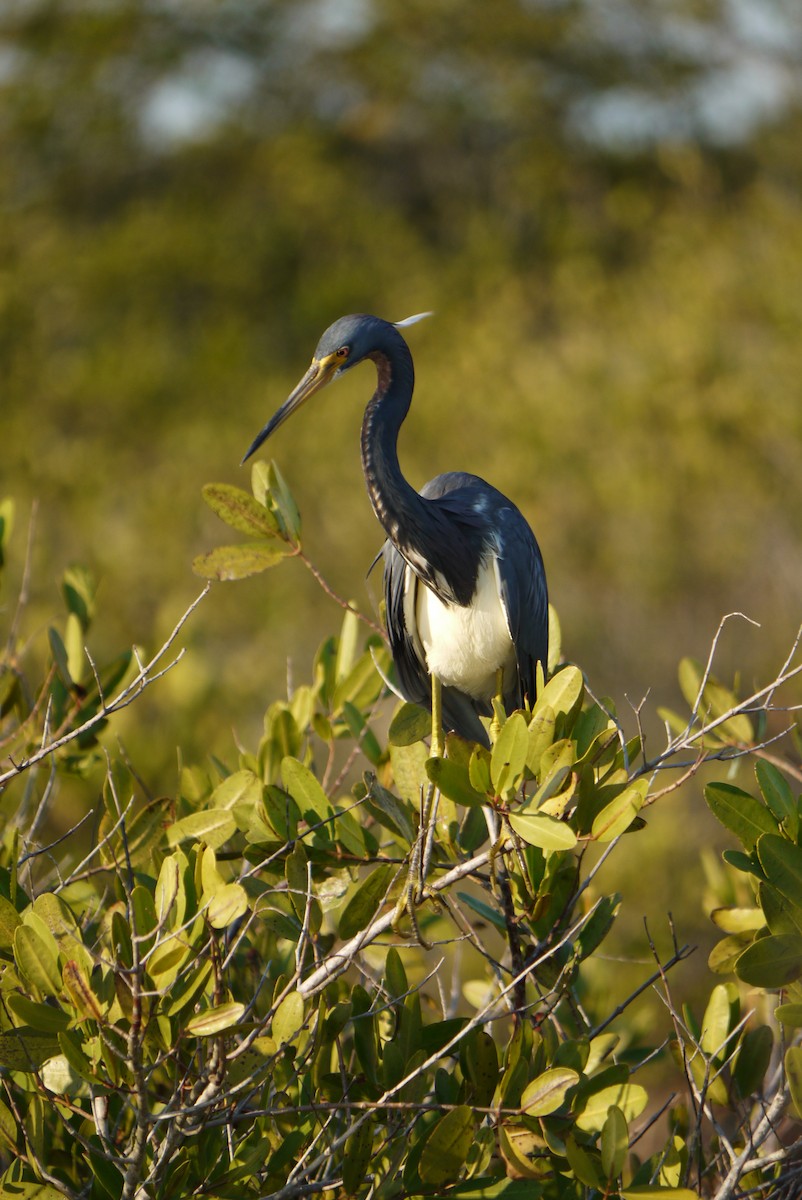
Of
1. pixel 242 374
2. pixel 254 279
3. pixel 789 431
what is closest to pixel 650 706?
pixel 789 431

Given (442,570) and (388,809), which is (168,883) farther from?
(442,570)

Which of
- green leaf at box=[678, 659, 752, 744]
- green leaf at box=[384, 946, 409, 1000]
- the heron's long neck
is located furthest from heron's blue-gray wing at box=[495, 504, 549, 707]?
green leaf at box=[384, 946, 409, 1000]

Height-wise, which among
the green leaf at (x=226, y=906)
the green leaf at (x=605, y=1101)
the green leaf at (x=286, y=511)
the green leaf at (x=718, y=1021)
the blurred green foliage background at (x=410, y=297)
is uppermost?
the green leaf at (x=286, y=511)

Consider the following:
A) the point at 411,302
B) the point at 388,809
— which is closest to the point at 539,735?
the point at 388,809

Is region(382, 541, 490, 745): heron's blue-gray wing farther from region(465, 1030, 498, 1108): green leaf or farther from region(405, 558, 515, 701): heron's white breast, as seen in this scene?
region(465, 1030, 498, 1108): green leaf

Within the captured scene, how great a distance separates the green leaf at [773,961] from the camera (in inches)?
66.9

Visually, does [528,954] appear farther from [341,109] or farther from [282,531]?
[341,109]

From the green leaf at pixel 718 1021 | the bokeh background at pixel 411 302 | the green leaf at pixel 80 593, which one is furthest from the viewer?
the bokeh background at pixel 411 302

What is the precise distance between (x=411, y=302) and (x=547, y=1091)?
1601cm

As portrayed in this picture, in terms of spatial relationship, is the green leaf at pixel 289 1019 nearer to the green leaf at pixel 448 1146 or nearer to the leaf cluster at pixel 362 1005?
the leaf cluster at pixel 362 1005

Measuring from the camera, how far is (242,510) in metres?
2.25

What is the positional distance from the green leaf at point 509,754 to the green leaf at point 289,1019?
0.39 m

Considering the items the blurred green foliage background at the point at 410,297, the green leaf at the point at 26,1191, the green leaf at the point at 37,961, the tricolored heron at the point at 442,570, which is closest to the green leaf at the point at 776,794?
the tricolored heron at the point at 442,570

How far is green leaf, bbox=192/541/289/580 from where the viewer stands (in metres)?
2.24
